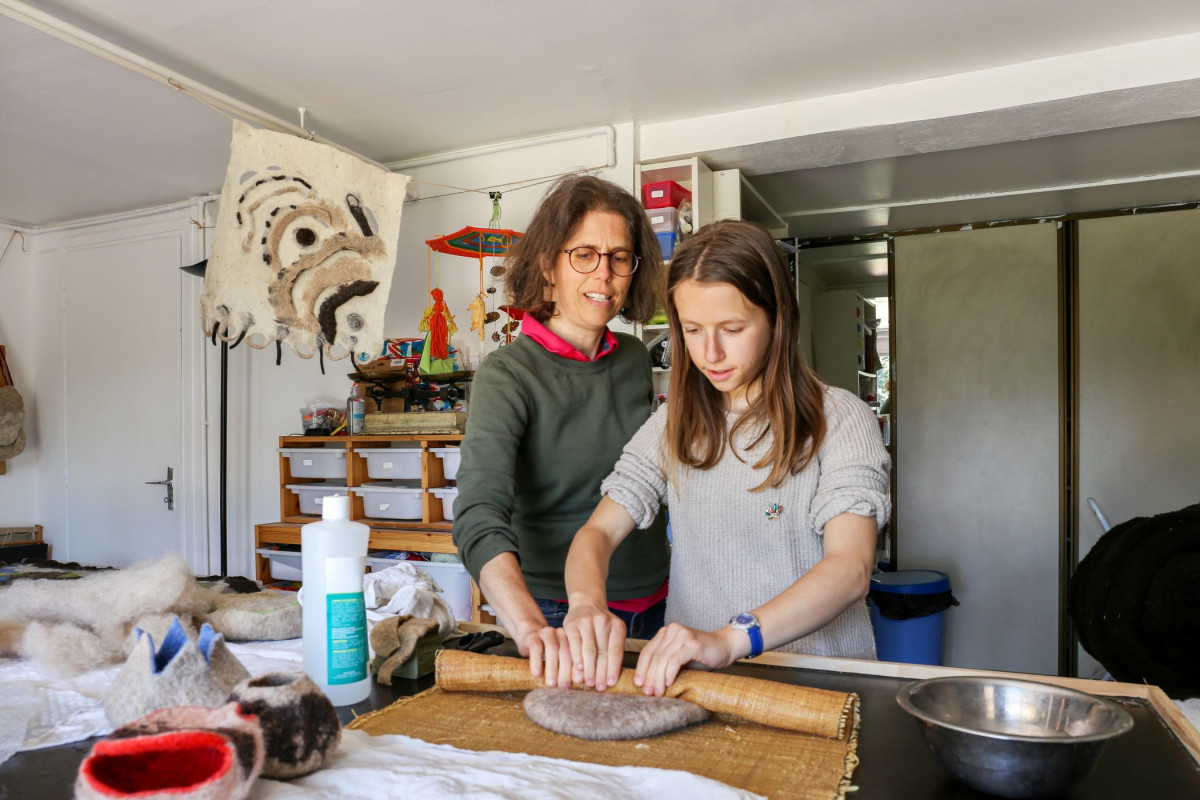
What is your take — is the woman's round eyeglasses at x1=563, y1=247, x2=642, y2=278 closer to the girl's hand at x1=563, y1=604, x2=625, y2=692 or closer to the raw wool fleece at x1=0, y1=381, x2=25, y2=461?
the girl's hand at x1=563, y1=604, x2=625, y2=692

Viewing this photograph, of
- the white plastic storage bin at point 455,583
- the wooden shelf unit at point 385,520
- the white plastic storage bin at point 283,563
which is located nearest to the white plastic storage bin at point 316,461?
the wooden shelf unit at point 385,520

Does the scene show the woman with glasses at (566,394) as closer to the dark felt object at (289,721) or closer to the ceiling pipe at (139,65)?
the dark felt object at (289,721)

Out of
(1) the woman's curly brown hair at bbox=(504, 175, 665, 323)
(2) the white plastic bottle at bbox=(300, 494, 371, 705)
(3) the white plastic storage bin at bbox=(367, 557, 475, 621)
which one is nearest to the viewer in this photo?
(2) the white plastic bottle at bbox=(300, 494, 371, 705)

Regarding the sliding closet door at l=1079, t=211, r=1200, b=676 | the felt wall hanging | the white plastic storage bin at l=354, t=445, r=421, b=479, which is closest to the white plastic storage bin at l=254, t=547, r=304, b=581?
the white plastic storage bin at l=354, t=445, r=421, b=479

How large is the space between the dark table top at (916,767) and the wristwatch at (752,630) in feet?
0.50

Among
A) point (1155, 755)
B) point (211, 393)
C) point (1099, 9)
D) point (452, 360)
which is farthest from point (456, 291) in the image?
point (1155, 755)

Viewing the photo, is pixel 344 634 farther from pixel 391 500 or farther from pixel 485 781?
pixel 391 500

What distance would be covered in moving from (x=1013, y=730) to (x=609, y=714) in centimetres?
40

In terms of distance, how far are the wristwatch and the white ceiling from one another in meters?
2.11

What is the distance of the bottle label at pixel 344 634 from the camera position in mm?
1001

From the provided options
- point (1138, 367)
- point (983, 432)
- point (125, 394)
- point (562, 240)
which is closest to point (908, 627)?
point (983, 432)

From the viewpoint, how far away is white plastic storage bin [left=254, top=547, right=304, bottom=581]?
12.5 ft

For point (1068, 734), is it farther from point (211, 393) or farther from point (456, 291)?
point (211, 393)

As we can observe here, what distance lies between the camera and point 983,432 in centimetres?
469
